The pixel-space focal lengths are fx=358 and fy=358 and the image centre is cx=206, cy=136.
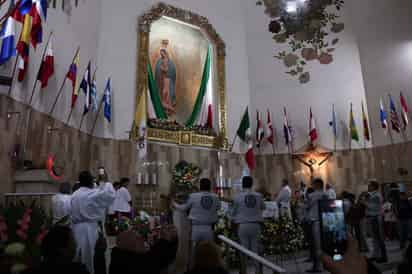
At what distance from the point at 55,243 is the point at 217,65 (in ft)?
44.1

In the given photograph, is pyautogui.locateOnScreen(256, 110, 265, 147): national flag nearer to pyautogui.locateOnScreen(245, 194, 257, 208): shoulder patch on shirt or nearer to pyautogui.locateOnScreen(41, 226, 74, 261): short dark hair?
pyautogui.locateOnScreen(245, 194, 257, 208): shoulder patch on shirt

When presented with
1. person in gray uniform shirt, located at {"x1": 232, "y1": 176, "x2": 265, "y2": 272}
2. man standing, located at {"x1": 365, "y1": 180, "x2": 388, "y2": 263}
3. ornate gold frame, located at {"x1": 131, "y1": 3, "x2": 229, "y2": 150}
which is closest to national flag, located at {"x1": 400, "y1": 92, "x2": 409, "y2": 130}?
ornate gold frame, located at {"x1": 131, "y1": 3, "x2": 229, "y2": 150}

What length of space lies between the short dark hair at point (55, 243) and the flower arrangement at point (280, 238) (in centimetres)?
596

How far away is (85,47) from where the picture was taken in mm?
11062

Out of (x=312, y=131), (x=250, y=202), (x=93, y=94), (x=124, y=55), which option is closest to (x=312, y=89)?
(x=312, y=131)

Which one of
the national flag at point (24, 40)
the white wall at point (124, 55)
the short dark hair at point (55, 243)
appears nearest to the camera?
the short dark hair at point (55, 243)

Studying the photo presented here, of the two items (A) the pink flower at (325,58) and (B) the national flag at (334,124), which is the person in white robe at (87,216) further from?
(A) the pink flower at (325,58)

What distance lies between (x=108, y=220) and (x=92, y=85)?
4.11 m

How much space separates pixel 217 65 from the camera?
15227 mm

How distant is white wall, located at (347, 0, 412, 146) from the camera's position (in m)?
13.8

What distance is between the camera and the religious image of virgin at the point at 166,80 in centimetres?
1362

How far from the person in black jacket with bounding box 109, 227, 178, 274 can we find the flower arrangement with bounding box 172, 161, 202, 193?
892 centimetres

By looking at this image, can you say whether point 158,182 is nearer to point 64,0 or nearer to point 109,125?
point 109,125

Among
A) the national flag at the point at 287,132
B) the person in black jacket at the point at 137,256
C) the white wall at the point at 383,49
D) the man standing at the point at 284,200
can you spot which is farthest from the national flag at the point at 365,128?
the person in black jacket at the point at 137,256
